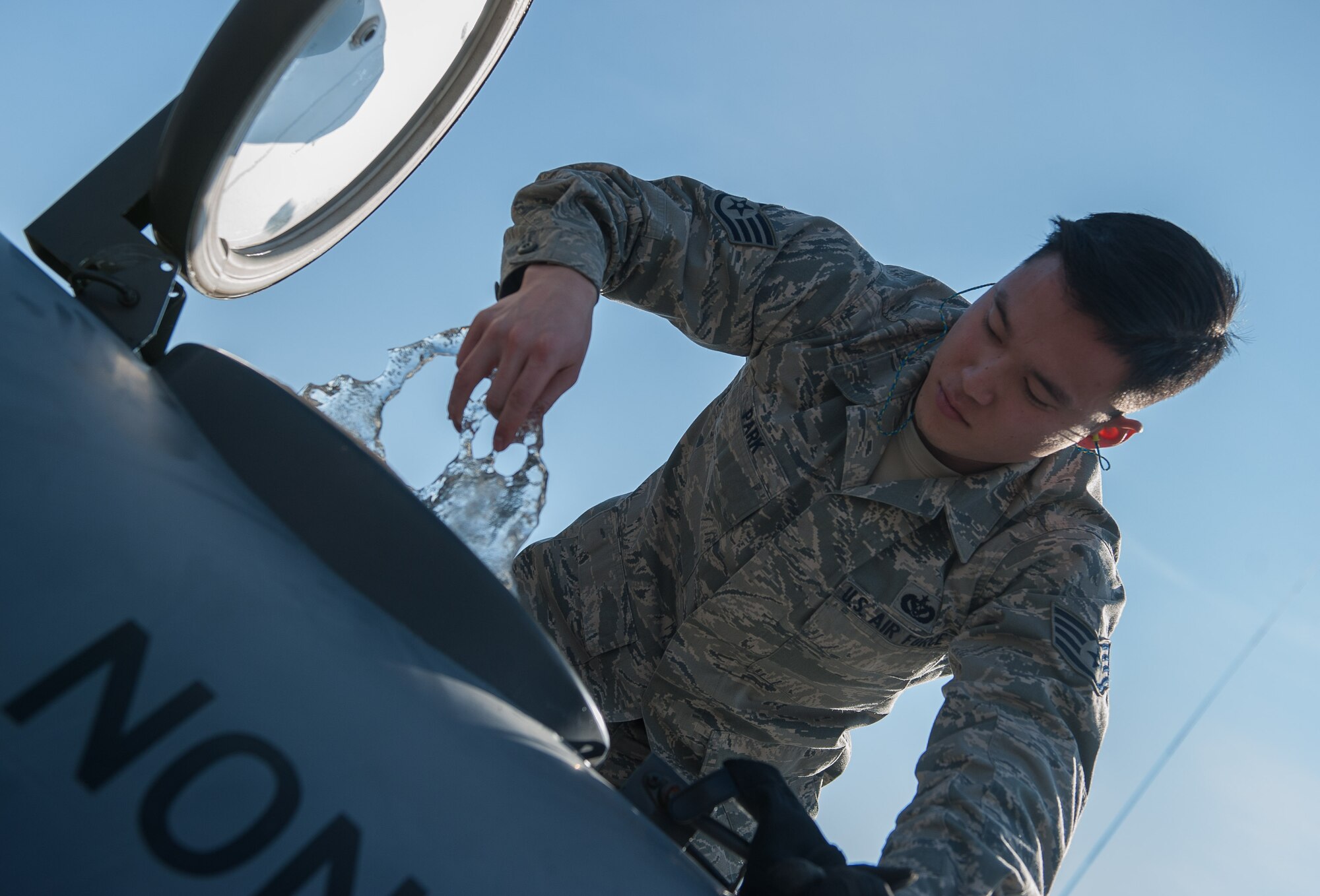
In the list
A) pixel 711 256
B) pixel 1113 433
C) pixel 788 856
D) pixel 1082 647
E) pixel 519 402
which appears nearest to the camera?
pixel 788 856

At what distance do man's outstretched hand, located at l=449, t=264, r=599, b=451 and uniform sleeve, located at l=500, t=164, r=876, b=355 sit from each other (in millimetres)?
442

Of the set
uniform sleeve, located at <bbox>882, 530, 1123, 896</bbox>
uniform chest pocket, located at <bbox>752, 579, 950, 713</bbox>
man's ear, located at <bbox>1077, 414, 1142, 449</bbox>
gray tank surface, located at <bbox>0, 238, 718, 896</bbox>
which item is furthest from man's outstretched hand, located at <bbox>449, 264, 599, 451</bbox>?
man's ear, located at <bbox>1077, 414, 1142, 449</bbox>

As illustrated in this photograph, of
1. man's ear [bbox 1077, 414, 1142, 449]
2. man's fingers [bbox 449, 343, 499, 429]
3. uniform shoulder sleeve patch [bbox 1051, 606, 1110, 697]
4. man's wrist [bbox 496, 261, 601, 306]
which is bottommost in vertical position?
man's fingers [bbox 449, 343, 499, 429]

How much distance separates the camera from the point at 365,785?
52 centimetres

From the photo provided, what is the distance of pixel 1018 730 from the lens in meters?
1.19

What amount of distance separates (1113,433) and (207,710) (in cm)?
179

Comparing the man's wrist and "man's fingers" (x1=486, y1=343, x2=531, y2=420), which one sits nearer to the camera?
"man's fingers" (x1=486, y1=343, x2=531, y2=420)

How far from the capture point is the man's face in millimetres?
1639

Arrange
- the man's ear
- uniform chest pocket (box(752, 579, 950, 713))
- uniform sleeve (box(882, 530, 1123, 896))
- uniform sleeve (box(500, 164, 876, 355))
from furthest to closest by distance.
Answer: the man's ear
uniform chest pocket (box(752, 579, 950, 713))
uniform sleeve (box(500, 164, 876, 355))
uniform sleeve (box(882, 530, 1123, 896))

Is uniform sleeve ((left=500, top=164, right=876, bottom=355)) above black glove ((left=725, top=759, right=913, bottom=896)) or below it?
above

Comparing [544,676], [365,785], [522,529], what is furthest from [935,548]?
[365,785]

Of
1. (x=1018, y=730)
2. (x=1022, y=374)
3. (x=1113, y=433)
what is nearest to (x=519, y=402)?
(x=1018, y=730)

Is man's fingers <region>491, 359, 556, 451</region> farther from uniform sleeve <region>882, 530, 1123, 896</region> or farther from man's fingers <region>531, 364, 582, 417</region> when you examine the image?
uniform sleeve <region>882, 530, 1123, 896</region>

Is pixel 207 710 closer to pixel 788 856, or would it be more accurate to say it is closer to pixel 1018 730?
pixel 788 856
